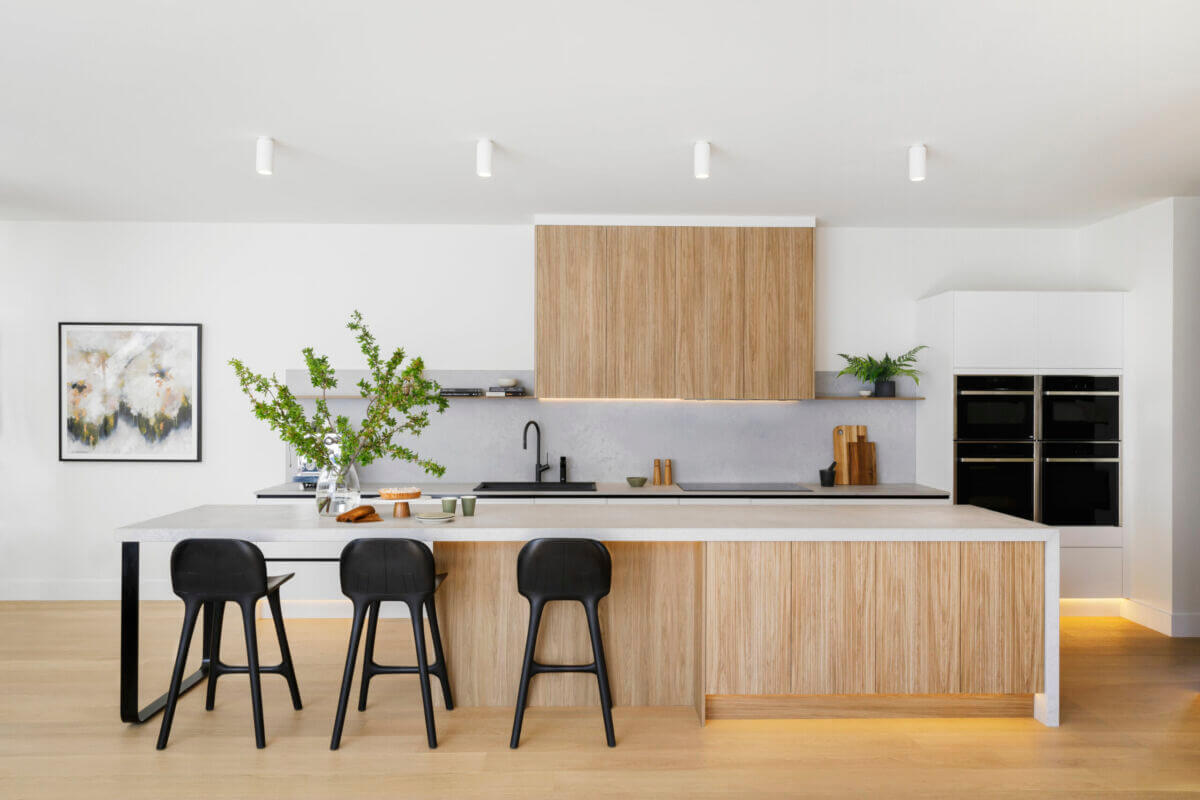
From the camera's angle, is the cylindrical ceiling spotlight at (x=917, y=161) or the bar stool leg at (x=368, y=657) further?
the cylindrical ceiling spotlight at (x=917, y=161)

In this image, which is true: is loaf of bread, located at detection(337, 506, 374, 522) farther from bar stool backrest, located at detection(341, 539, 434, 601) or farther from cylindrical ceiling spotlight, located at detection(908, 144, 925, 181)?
cylindrical ceiling spotlight, located at detection(908, 144, 925, 181)

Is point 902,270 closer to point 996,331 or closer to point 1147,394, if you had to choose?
point 996,331

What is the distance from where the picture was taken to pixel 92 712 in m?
3.44

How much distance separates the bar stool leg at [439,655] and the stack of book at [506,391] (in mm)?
2107

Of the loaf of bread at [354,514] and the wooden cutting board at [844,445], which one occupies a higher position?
the wooden cutting board at [844,445]

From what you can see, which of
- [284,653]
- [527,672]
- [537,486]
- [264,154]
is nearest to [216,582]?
[284,653]

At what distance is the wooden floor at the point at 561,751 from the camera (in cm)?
280

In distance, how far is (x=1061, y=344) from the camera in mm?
5086

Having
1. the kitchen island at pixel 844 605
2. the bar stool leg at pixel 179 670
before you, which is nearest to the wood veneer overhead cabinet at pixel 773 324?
the kitchen island at pixel 844 605

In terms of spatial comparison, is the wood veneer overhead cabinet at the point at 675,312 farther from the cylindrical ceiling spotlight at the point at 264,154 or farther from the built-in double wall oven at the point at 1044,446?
the cylindrical ceiling spotlight at the point at 264,154

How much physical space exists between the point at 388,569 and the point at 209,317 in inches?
134

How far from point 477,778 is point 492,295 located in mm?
3496

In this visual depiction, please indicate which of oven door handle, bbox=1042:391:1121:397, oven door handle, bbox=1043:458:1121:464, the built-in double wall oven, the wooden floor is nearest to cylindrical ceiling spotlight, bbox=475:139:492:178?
the wooden floor

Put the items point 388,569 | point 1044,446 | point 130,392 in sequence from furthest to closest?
point 130,392 < point 1044,446 < point 388,569
